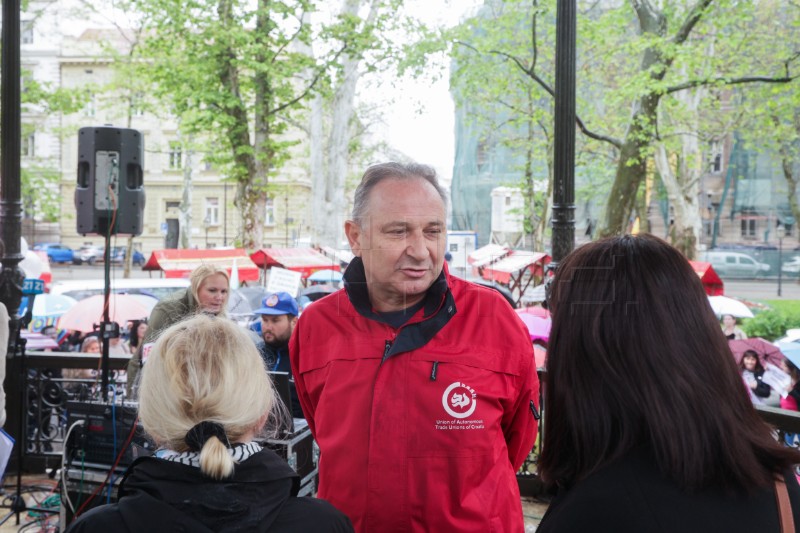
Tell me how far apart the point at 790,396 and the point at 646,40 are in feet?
25.9

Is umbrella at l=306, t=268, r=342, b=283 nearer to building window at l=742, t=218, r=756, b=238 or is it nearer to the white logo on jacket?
the white logo on jacket

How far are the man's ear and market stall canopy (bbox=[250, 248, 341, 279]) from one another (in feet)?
52.4

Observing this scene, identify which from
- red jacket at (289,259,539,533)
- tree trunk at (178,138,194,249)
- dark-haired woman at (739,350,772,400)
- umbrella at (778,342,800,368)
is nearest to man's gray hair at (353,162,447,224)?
red jacket at (289,259,539,533)

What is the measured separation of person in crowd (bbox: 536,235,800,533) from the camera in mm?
1427

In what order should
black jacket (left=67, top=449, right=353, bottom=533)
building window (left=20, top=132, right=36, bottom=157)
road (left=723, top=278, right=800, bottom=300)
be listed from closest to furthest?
1. black jacket (left=67, top=449, right=353, bottom=533)
2. road (left=723, top=278, right=800, bottom=300)
3. building window (left=20, top=132, right=36, bottom=157)

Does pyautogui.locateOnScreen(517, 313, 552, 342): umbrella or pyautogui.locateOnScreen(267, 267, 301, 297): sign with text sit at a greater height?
pyautogui.locateOnScreen(267, 267, 301, 297): sign with text

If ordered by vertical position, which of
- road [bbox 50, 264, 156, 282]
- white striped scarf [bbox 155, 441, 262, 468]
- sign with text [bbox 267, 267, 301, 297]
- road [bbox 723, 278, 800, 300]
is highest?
white striped scarf [bbox 155, 441, 262, 468]

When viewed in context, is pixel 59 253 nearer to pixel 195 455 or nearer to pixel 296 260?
pixel 296 260

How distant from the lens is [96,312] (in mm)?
10578

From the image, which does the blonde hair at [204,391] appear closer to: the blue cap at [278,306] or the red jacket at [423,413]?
the red jacket at [423,413]

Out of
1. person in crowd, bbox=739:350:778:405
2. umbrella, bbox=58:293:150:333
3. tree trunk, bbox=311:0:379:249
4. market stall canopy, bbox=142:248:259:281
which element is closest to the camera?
person in crowd, bbox=739:350:778:405

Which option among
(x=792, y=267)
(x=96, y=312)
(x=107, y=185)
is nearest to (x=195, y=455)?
(x=107, y=185)

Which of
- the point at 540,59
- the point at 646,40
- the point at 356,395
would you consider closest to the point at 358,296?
the point at 356,395

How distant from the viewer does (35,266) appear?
48.2 feet
